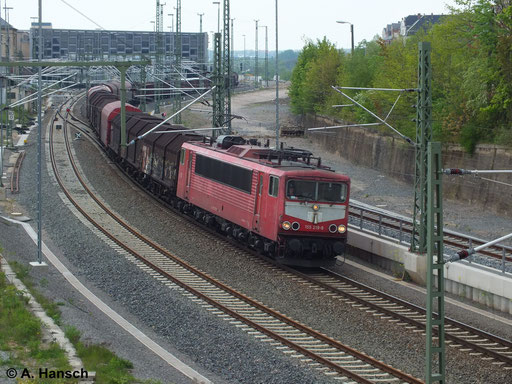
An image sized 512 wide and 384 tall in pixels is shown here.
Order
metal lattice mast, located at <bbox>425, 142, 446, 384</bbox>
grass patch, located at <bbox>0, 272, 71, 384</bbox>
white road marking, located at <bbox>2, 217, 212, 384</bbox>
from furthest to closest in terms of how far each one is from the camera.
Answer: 1. white road marking, located at <bbox>2, 217, 212, 384</bbox>
2. grass patch, located at <bbox>0, 272, 71, 384</bbox>
3. metal lattice mast, located at <bbox>425, 142, 446, 384</bbox>

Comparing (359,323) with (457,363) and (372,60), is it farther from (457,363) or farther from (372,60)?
(372,60)

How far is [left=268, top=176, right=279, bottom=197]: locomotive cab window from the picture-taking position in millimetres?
22331

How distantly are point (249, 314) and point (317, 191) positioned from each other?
5.22m

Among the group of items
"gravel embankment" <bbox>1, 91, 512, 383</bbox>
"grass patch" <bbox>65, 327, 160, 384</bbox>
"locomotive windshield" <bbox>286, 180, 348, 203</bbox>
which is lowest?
"gravel embankment" <bbox>1, 91, 512, 383</bbox>

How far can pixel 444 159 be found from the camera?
4422 cm

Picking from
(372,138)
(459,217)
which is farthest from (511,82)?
(372,138)

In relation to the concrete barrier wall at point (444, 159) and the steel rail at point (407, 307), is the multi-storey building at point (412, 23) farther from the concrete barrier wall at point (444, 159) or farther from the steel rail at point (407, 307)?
the steel rail at point (407, 307)

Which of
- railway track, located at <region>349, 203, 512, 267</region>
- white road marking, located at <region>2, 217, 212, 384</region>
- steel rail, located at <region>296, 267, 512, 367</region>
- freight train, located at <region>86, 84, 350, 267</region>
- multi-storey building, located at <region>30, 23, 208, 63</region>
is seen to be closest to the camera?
white road marking, located at <region>2, 217, 212, 384</region>

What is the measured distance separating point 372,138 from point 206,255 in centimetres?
2996

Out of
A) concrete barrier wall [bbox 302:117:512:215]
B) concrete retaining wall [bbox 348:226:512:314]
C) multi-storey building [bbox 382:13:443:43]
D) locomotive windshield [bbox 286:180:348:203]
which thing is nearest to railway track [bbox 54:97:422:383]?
locomotive windshield [bbox 286:180:348:203]

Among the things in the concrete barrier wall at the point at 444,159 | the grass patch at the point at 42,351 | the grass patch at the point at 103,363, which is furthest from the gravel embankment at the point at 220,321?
the concrete barrier wall at the point at 444,159

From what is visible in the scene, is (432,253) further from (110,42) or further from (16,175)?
(110,42)

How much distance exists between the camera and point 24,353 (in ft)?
45.8

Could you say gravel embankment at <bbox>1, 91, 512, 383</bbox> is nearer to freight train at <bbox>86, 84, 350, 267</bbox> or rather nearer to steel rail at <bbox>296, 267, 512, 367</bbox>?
steel rail at <bbox>296, 267, 512, 367</bbox>
